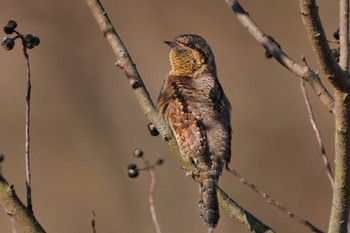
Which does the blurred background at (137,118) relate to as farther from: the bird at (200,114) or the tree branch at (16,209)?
→ the tree branch at (16,209)

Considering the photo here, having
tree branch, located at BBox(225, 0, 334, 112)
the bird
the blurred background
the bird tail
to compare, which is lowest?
the blurred background

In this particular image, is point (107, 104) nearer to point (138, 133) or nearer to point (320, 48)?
point (138, 133)

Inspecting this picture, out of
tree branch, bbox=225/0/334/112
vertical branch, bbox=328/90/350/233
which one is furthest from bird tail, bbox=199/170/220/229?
tree branch, bbox=225/0/334/112

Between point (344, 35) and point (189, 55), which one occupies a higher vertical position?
point (344, 35)

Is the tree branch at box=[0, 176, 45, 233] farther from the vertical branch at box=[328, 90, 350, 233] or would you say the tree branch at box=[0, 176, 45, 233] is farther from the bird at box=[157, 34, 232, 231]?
the vertical branch at box=[328, 90, 350, 233]

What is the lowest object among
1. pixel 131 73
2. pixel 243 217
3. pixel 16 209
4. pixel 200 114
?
pixel 243 217

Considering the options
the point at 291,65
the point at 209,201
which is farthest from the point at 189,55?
the point at 291,65

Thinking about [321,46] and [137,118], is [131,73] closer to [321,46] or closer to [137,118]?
[321,46]
